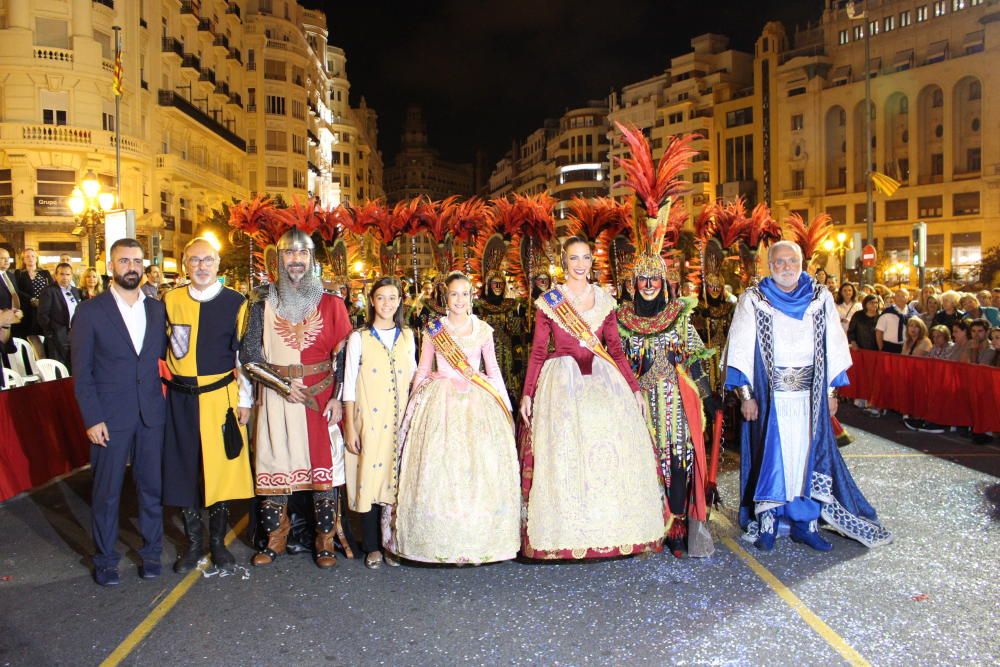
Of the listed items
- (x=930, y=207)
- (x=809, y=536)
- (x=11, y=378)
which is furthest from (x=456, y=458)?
(x=930, y=207)

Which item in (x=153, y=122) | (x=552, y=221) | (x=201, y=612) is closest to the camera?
(x=201, y=612)

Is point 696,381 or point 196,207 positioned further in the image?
point 196,207

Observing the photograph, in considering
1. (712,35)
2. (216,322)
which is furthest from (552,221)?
(712,35)

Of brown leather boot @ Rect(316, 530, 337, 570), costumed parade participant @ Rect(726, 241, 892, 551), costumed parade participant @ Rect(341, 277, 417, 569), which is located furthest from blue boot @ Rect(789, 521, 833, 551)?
brown leather boot @ Rect(316, 530, 337, 570)

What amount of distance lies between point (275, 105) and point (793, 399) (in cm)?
5478

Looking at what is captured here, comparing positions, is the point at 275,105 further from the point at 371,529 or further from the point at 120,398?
the point at 371,529

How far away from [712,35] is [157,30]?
54780 mm

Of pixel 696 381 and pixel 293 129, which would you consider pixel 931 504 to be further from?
pixel 293 129

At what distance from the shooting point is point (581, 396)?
17.3ft

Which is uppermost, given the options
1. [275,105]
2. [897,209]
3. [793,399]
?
[275,105]

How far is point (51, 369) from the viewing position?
10578 millimetres

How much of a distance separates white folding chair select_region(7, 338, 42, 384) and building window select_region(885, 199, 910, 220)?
56547 mm

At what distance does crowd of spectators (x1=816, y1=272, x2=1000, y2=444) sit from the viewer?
1013cm

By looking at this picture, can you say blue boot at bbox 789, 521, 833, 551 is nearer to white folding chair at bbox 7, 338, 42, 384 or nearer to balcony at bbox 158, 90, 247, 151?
white folding chair at bbox 7, 338, 42, 384
